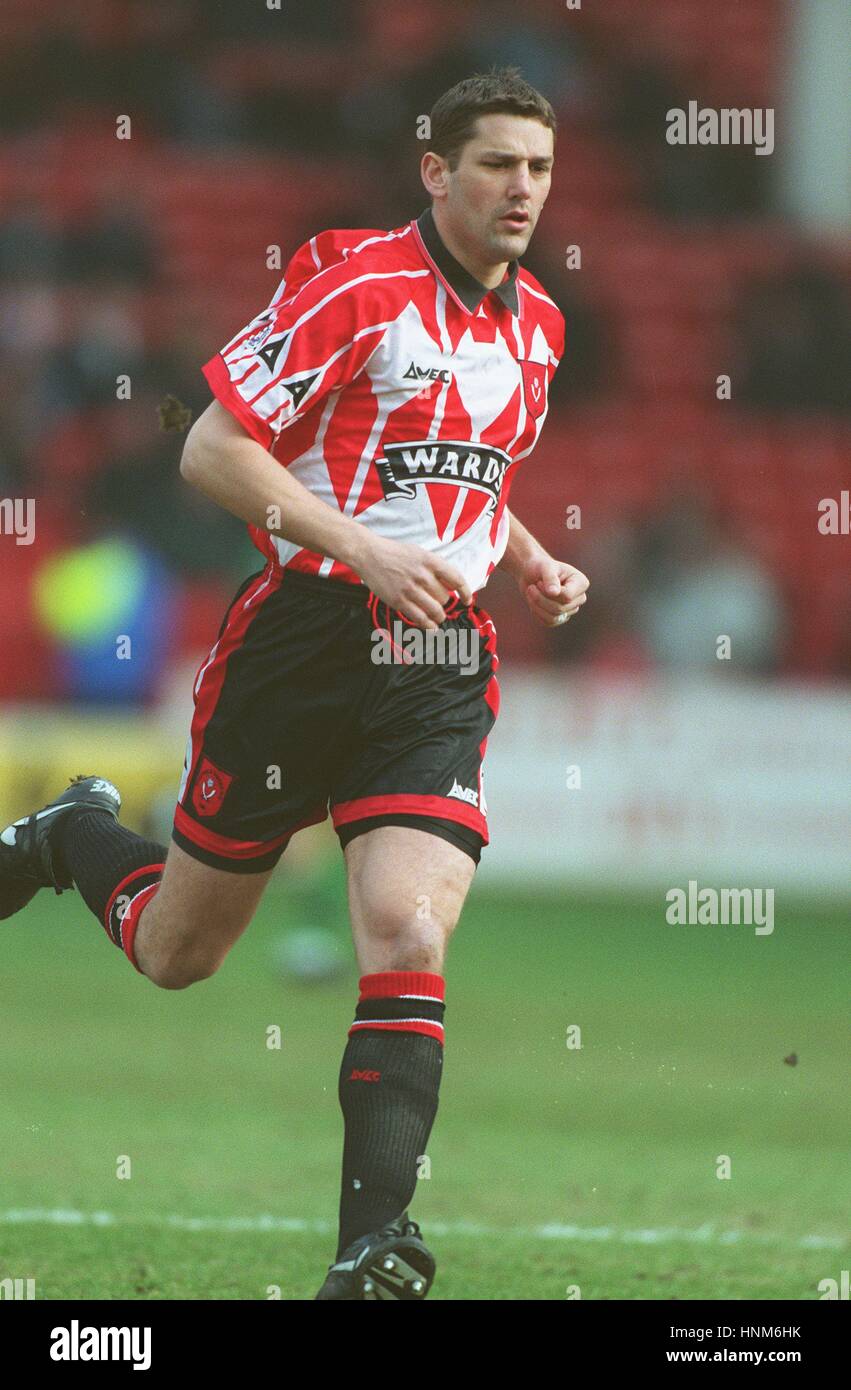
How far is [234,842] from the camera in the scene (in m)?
5.11

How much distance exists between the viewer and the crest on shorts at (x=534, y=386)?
517 cm

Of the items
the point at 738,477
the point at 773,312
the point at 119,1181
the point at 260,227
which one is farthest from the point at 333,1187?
the point at 260,227

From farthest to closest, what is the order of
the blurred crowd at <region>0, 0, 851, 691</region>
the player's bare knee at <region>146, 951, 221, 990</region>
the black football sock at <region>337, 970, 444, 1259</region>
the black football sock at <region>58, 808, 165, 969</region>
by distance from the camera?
1. the blurred crowd at <region>0, 0, 851, 691</region>
2. the black football sock at <region>58, 808, 165, 969</region>
3. the player's bare knee at <region>146, 951, 221, 990</region>
4. the black football sock at <region>337, 970, 444, 1259</region>

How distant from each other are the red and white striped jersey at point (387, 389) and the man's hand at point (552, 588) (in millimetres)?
199

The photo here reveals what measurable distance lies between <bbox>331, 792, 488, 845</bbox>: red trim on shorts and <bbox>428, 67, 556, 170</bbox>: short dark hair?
1382 mm

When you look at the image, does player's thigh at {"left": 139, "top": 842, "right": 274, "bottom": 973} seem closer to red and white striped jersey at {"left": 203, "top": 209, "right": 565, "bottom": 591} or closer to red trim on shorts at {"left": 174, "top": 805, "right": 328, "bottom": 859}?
red trim on shorts at {"left": 174, "top": 805, "right": 328, "bottom": 859}

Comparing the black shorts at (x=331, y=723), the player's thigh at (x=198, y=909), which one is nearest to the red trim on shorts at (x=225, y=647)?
the black shorts at (x=331, y=723)

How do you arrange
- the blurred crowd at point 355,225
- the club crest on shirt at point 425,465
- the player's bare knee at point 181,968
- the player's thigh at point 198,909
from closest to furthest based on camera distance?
1. the club crest on shirt at point 425,465
2. the player's thigh at point 198,909
3. the player's bare knee at point 181,968
4. the blurred crowd at point 355,225

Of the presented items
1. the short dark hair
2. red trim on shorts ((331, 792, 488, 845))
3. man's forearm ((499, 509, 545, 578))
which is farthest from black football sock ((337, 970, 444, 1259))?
the short dark hair

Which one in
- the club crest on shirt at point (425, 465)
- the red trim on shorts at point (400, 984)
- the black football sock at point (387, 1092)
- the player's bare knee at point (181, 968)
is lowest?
the black football sock at point (387, 1092)

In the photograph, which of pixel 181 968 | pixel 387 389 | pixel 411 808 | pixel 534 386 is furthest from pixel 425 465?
pixel 181 968

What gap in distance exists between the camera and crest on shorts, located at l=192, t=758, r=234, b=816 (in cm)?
511

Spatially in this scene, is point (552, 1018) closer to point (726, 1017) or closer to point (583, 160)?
point (726, 1017)

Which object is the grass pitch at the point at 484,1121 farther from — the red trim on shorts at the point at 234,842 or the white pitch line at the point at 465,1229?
the red trim on shorts at the point at 234,842
